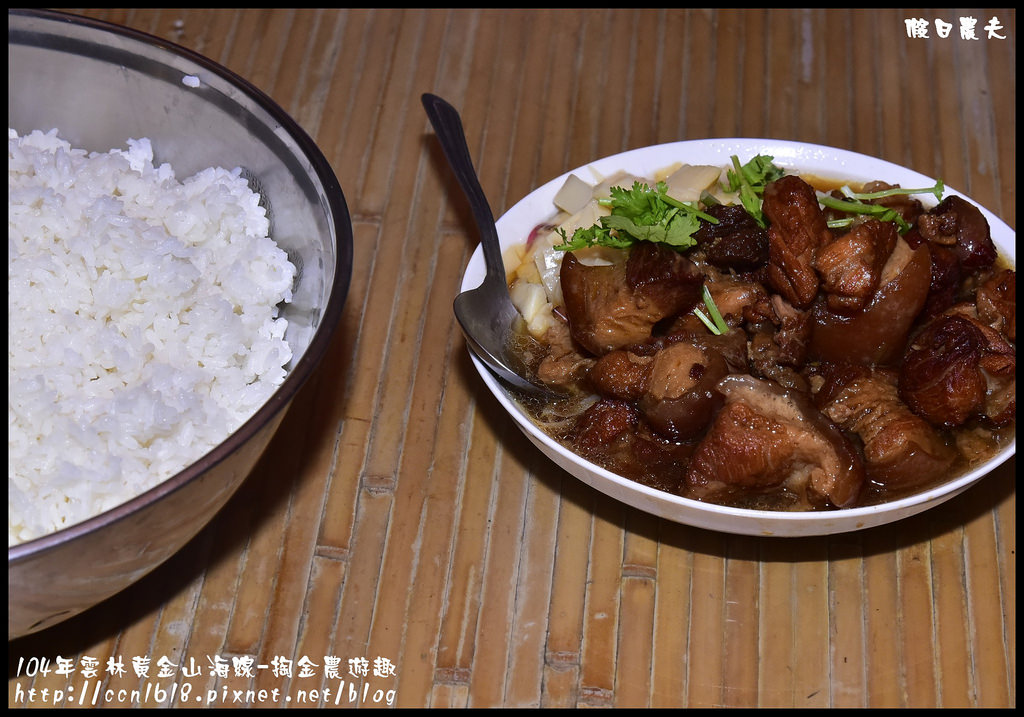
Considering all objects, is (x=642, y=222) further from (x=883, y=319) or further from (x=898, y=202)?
(x=898, y=202)

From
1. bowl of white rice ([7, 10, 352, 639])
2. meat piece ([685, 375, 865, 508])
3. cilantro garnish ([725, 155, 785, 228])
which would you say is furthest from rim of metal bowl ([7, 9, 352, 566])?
cilantro garnish ([725, 155, 785, 228])

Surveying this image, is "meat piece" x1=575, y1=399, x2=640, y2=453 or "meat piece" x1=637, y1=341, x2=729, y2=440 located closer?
"meat piece" x1=637, y1=341, x2=729, y2=440

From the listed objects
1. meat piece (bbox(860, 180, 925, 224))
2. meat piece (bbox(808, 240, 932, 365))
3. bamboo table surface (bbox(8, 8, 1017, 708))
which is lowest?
bamboo table surface (bbox(8, 8, 1017, 708))

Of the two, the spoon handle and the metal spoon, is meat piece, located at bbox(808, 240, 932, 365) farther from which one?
the spoon handle

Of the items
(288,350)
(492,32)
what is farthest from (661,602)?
(492,32)

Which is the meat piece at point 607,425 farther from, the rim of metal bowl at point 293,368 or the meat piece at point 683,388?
the rim of metal bowl at point 293,368

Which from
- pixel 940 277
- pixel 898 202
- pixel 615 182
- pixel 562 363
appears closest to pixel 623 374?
pixel 562 363

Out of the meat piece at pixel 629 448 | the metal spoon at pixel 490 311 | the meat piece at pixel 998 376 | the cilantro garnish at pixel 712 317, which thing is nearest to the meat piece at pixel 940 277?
the meat piece at pixel 998 376
